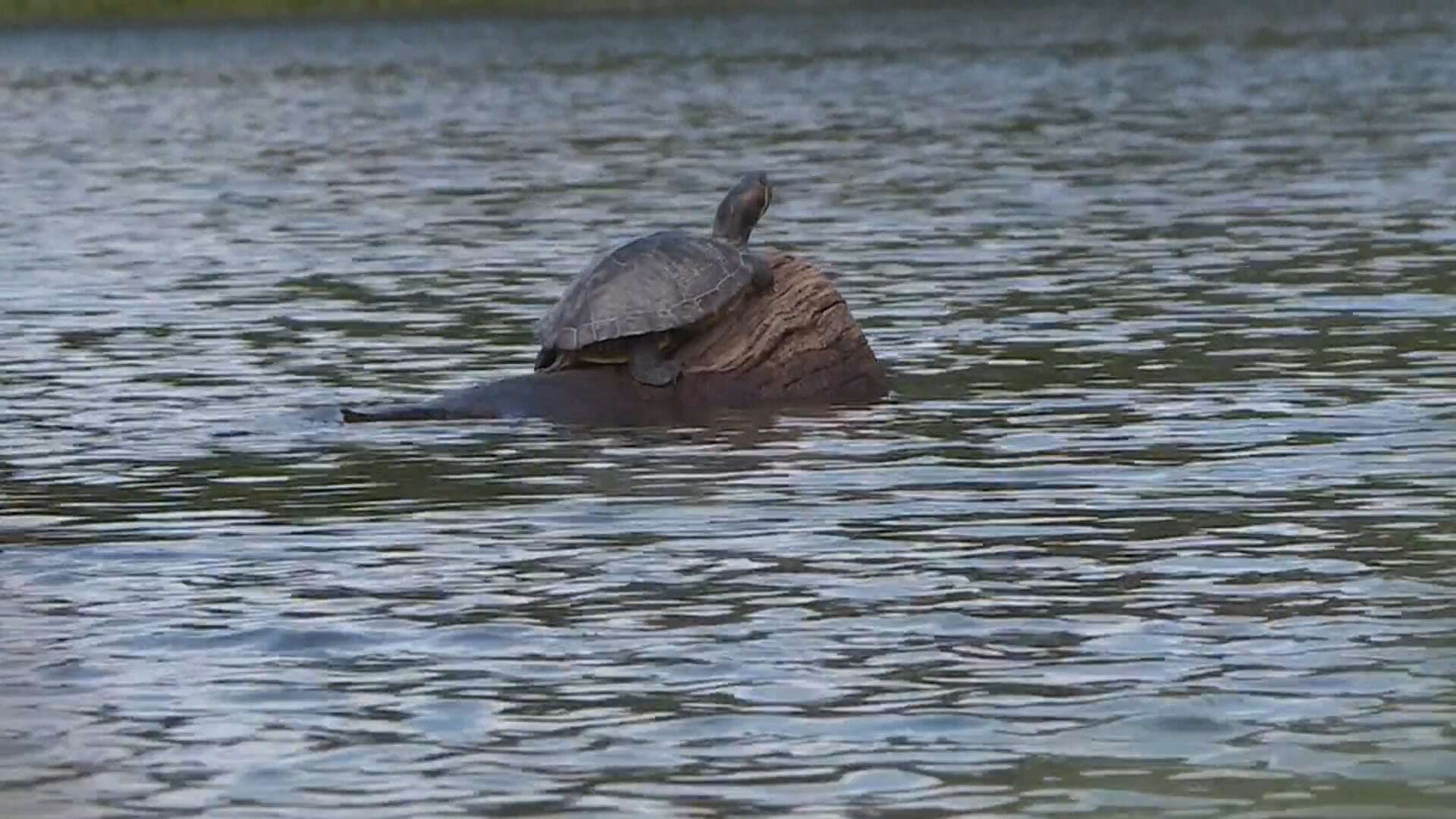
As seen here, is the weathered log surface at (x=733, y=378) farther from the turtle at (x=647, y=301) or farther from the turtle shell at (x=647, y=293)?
the turtle shell at (x=647, y=293)

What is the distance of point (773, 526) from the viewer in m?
15.4

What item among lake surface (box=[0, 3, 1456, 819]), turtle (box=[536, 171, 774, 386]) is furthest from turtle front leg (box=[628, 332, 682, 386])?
lake surface (box=[0, 3, 1456, 819])

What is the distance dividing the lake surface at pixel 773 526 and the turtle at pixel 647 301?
0.81m

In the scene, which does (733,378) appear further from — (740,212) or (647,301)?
(740,212)

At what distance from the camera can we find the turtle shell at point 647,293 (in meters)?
19.5

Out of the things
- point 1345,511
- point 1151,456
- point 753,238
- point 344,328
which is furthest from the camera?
point 753,238

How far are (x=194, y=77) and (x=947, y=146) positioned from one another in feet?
125

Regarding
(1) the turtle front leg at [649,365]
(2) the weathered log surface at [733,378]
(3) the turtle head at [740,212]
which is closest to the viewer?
(1) the turtle front leg at [649,365]

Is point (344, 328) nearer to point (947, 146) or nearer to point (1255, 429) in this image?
point (1255, 429)

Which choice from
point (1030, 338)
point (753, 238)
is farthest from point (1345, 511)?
point (753, 238)

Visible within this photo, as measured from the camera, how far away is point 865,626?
12875 mm

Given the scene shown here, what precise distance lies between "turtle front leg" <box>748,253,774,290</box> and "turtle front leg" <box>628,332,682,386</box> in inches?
26.5

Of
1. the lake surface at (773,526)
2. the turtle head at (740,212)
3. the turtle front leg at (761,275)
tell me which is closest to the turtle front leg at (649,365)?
the turtle front leg at (761,275)

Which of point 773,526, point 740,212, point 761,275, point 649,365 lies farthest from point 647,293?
point 773,526
